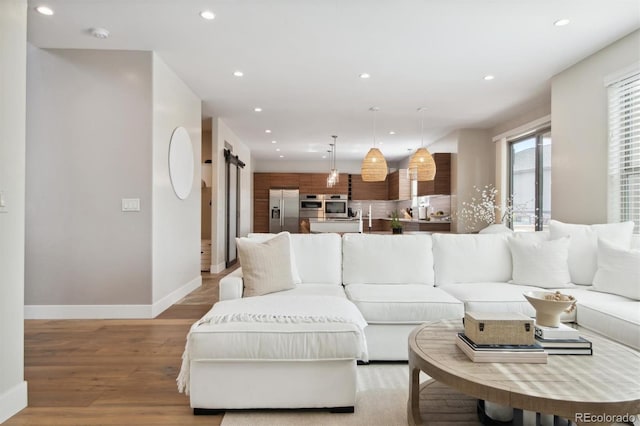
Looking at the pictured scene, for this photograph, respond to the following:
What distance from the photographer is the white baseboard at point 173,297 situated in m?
3.72

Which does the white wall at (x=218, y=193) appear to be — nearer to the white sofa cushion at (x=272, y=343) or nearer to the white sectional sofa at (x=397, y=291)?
the white sectional sofa at (x=397, y=291)

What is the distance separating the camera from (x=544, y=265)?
A: 9.61 ft

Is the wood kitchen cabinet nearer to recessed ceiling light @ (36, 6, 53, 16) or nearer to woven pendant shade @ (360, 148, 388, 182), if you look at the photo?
woven pendant shade @ (360, 148, 388, 182)

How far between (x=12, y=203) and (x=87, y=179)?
1.84m

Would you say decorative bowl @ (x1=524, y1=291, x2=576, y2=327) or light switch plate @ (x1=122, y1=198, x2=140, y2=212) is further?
light switch plate @ (x1=122, y1=198, x2=140, y2=212)

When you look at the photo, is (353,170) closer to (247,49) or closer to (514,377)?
(247,49)

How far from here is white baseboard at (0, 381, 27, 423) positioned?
1.83 m

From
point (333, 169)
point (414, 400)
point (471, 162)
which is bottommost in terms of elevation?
point (414, 400)

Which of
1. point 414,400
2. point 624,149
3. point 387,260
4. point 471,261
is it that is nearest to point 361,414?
point 414,400

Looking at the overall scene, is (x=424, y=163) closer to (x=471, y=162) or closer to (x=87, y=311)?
(x=471, y=162)

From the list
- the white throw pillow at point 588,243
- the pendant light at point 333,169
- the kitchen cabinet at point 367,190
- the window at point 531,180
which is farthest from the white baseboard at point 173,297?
the kitchen cabinet at point 367,190

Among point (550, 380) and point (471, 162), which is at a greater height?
point (471, 162)

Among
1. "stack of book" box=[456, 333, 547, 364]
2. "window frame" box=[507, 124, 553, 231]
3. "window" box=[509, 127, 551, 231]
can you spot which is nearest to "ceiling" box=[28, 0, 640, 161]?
"window frame" box=[507, 124, 553, 231]

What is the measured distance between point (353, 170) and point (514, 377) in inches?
387
